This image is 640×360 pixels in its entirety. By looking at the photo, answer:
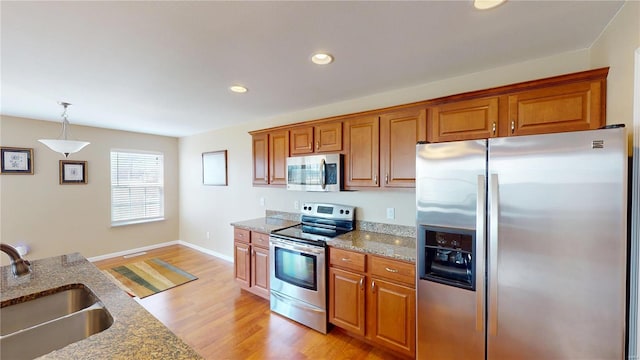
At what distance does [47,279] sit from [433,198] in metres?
2.34

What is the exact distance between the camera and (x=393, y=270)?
207 cm

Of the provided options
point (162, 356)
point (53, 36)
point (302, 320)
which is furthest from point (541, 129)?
point (53, 36)

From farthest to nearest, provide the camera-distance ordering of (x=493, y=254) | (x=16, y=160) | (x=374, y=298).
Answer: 1. (x=16, y=160)
2. (x=374, y=298)
3. (x=493, y=254)

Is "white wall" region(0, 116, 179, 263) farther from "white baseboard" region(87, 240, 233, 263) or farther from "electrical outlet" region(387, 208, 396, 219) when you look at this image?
"electrical outlet" region(387, 208, 396, 219)

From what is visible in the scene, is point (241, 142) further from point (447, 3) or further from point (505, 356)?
point (505, 356)

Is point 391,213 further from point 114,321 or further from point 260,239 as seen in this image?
point 114,321

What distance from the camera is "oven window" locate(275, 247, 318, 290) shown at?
2.53m

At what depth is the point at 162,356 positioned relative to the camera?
0.81 meters

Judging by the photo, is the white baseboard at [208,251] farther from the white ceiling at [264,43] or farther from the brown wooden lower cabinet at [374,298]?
the white ceiling at [264,43]

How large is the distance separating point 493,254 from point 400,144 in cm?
117

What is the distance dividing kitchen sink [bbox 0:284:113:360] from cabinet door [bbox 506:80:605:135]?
2.63m

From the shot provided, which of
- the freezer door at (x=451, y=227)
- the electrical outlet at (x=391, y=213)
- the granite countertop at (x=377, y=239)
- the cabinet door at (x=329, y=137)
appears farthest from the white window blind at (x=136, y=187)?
the freezer door at (x=451, y=227)

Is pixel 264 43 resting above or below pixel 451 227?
above

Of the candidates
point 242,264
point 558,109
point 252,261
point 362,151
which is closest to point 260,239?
point 252,261
